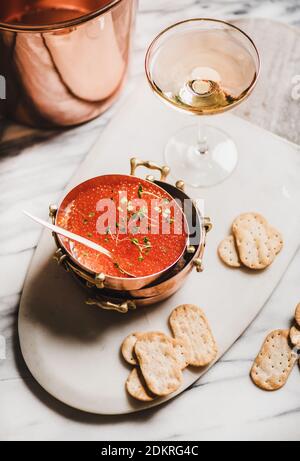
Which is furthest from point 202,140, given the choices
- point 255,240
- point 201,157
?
point 255,240

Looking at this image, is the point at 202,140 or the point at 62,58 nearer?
the point at 62,58

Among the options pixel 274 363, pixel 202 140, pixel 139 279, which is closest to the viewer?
pixel 139 279

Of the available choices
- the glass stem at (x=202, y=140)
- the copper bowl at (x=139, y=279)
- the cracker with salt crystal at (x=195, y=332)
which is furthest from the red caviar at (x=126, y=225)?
the glass stem at (x=202, y=140)

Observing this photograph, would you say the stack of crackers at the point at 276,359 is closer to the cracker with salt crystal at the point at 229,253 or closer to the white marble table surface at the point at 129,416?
the white marble table surface at the point at 129,416

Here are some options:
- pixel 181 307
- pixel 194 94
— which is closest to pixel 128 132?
pixel 194 94

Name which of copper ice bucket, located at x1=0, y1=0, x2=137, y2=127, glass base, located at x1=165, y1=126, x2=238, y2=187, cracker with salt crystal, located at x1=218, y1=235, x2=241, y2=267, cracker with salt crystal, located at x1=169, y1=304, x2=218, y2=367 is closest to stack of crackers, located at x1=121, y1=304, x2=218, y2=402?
cracker with salt crystal, located at x1=169, y1=304, x2=218, y2=367

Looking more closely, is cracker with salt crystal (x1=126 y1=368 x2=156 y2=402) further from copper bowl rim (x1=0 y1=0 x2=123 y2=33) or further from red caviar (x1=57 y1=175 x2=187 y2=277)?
copper bowl rim (x1=0 y1=0 x2=123 y2=33)

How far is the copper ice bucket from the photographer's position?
3.30 ft

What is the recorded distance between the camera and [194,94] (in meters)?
1.06

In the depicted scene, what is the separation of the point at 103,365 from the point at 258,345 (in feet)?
0.96

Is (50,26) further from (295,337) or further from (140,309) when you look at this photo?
(295,337)

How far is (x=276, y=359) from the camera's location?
1.00 metres

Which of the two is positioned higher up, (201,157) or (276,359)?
(201,157)

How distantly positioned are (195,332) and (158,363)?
90 millimetres
